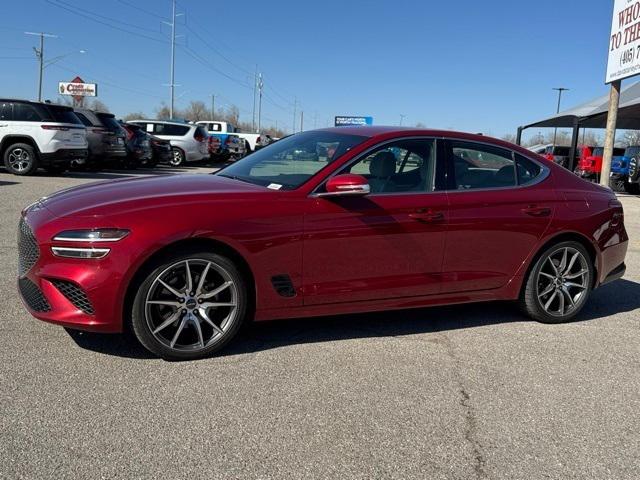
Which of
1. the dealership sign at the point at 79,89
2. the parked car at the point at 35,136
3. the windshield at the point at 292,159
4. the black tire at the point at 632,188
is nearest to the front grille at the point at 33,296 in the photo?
the windshield at the point at 292,159

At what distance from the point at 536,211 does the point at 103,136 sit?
1523 cm

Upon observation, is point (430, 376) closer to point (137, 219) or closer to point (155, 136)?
point (137, 219)

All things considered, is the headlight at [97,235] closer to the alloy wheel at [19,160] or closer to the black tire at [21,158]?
the black tire at [21,158]

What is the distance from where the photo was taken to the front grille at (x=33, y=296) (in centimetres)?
375

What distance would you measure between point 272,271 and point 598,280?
3.13 metres


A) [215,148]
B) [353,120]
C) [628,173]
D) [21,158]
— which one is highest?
[353,120]

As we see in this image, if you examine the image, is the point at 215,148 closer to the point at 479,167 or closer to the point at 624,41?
the point at 624,41

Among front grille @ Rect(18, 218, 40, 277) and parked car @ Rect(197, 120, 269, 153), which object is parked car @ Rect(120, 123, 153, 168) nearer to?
parked car @ Rect(197, 120, 269, 153)

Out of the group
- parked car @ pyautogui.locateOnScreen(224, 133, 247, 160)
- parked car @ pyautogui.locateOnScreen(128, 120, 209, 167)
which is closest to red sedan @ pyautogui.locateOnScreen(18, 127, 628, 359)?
parked car @ pyautogui.locateOnScreen(128, 120, 209, 167)

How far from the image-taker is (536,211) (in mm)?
4941

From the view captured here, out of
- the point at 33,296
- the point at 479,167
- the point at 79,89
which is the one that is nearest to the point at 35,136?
the point at 33,296

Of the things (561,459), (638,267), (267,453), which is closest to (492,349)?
(561,459)

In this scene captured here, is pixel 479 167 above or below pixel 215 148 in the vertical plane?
below

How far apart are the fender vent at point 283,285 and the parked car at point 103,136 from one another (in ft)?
48.4
